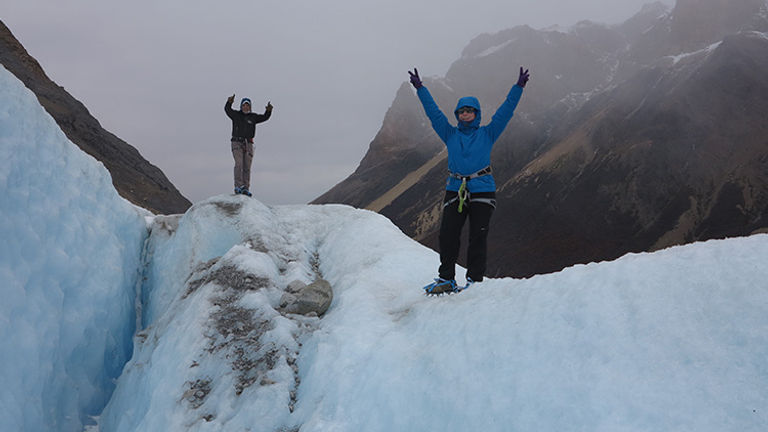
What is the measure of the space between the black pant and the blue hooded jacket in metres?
0.17

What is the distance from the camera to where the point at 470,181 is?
5859mm

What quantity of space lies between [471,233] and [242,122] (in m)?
7.60

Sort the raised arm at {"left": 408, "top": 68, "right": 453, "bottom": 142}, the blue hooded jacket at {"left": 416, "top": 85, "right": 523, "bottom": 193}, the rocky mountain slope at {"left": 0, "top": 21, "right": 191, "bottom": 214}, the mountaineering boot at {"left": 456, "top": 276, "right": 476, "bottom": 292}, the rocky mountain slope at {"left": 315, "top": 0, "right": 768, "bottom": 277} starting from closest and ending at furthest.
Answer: the mountaineering boot at {"left": 456, "top": 276, "right": 476, "bottom": 292} → the blue hooded jacket at {"left": 416, "top": 85, "right": 523, "bottom": 193} → the raised arm at {"left": 408, "top": 68, "right": 453, "bottom": 142} → the rocky mountain slope at {"left": 0, "top": 21, "right": 191, "bottom": 214} → the rocky mountain slope at {"left": 315, "top": 0, "right": 768, "bottom": 277}

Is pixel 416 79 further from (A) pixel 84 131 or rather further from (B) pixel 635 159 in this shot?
(B) pixel 635 159

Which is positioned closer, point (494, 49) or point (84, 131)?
point (84, 131)

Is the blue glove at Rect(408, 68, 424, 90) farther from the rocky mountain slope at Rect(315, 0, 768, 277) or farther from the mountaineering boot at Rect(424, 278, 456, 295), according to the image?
the rocky mountain slope at Rect(315, 0, 768, 277)

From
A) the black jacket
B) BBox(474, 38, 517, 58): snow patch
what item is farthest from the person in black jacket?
BBox(474, 38, 517, 58): snow patch

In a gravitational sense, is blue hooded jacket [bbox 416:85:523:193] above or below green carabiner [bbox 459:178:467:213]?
above

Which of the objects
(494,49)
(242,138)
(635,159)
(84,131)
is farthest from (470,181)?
(494,49)

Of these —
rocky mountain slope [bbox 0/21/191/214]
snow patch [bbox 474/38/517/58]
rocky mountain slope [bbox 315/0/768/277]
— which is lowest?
rocky mountain slope [bbox 315/0/768/277]

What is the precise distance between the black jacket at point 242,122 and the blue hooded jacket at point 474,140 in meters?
6.59

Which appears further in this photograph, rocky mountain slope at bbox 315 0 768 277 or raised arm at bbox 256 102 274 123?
rocky mountain slope at bbox 315 0 768 277

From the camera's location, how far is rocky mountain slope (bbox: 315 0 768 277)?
5644 cm

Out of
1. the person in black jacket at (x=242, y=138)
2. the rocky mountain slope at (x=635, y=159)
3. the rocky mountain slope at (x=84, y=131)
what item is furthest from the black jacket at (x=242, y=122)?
the rocky mountain slope at (x=635, y=159)
